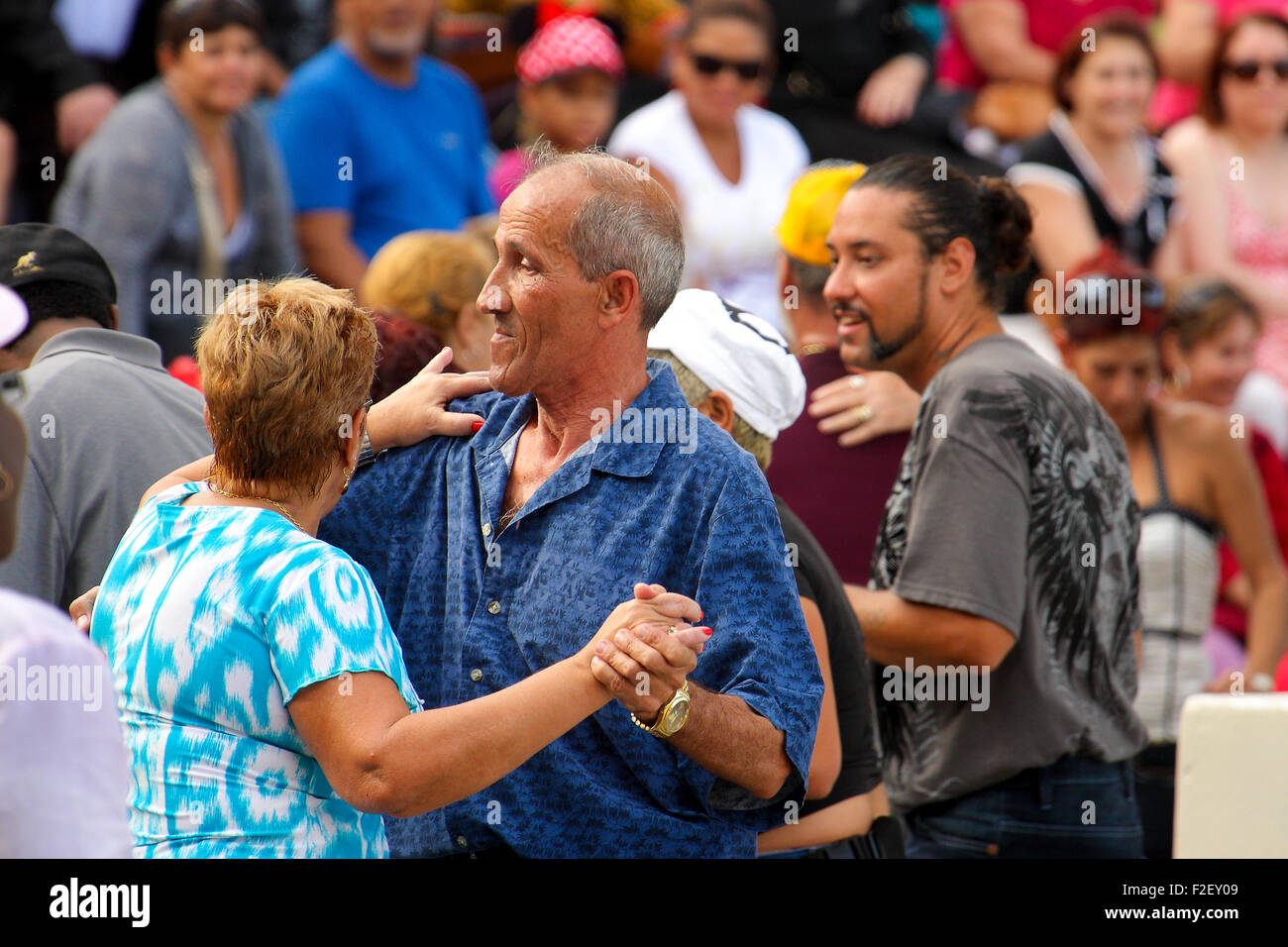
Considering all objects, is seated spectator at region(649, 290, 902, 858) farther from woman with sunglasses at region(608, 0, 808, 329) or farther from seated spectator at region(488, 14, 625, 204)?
seated spectator at region(488, 14, 625, 204)

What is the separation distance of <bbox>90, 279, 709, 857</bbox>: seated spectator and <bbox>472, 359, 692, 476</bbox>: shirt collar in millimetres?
357

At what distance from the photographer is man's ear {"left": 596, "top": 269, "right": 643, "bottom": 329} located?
8.73 feet

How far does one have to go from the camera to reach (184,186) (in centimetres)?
552

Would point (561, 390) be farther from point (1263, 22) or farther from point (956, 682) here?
point (1263, 22)

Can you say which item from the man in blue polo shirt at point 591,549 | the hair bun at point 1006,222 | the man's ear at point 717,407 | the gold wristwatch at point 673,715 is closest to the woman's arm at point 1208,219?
the hair bun at point 1006,222

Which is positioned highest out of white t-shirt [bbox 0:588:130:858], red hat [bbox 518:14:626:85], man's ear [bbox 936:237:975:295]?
red hat [bbox 518:14:626:85]

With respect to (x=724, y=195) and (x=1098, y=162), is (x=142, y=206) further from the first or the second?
(x=1098, y=162)

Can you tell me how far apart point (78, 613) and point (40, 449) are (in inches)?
16.8

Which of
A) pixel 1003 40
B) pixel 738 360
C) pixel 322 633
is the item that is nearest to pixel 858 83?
pixel 1003 40

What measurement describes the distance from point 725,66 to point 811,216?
2580 mm

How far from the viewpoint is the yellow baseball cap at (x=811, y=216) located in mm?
4059

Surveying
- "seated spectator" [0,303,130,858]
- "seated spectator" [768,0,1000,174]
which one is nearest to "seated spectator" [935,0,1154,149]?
"seated spectator" [768,0,1000,174]

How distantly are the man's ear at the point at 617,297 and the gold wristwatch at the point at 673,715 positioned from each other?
2.27ft
